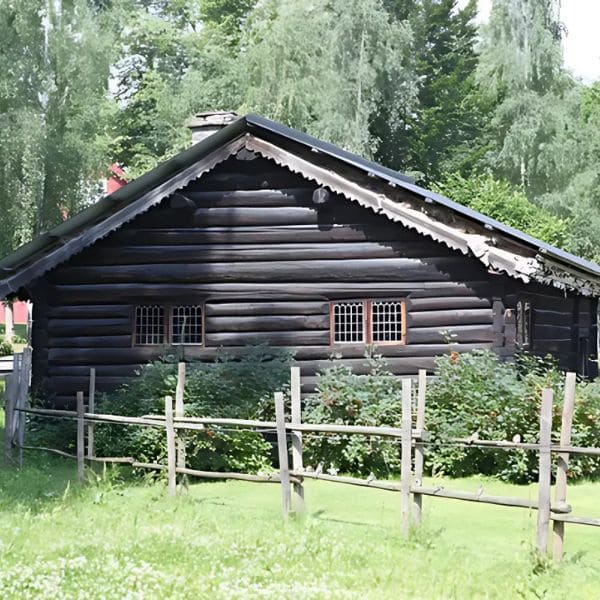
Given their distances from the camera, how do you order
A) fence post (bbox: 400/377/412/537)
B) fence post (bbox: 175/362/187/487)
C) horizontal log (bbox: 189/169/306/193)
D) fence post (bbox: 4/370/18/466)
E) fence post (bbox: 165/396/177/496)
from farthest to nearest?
horizontal log (bbox: 189/169/306/193)
fence post (bbox: 4/370/18/466)
fence post (bbox: 175/362/187/487)
fence post (bbox: 165/396/177/496)
fence post (bbox: 400/377/412/537)

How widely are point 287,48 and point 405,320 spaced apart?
89.4 ft

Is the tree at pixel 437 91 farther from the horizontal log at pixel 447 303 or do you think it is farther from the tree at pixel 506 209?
the horizontal log at pixel 447 303

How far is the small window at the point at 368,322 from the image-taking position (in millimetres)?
20469

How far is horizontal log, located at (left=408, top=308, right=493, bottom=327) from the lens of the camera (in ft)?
65.5

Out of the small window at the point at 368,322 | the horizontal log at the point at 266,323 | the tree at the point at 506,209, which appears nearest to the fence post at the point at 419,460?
the small window at the point at 368,322

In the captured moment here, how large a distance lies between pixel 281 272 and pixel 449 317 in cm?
341

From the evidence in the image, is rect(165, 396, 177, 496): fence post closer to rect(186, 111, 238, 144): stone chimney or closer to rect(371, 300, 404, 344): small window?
rect(371, 300, 404, 344): small window

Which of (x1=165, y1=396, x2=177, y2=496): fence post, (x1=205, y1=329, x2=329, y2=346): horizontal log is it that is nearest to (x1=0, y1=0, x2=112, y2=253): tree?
(x1=205, y1=329, x2=329, y2=346): horizontal log

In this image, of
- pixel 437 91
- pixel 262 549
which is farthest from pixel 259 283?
pixel 437 91

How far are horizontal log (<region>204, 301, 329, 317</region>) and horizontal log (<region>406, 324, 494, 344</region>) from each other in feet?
5.93

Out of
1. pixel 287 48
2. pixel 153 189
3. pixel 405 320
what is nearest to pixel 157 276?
pixel 153 189

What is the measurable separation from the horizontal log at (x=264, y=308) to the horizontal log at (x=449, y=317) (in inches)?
68.9

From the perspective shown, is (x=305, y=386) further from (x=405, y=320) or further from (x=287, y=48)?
(x=287, y=48)

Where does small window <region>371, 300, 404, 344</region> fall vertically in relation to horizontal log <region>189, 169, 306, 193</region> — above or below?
below
